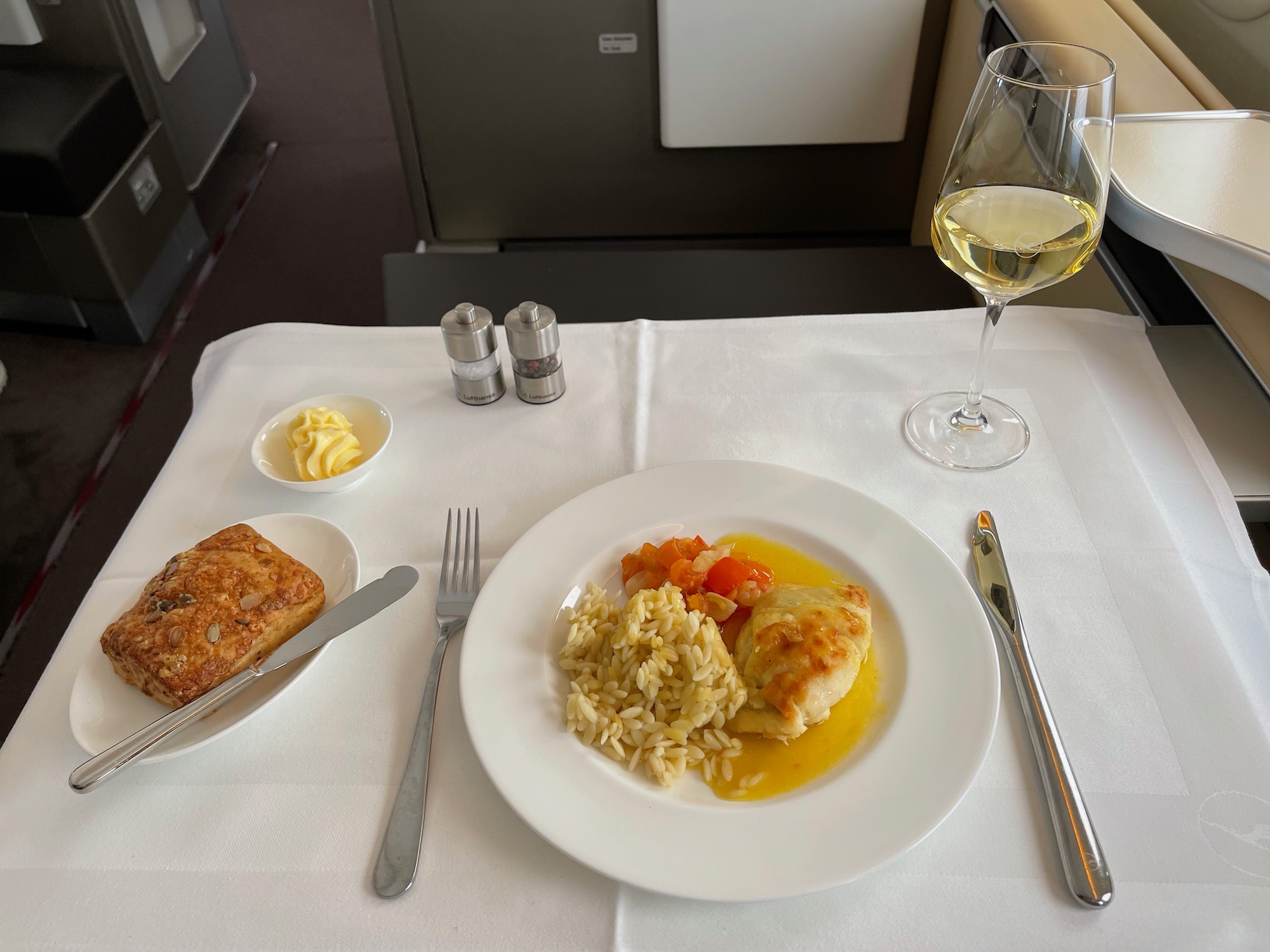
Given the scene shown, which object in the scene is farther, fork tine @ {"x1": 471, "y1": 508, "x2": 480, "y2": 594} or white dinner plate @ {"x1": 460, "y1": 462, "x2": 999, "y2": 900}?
fork tine @ {"x1": 471, "y1": 508, "x2": 480, "y2": 594}

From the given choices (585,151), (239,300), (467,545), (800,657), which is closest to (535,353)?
(467,545)

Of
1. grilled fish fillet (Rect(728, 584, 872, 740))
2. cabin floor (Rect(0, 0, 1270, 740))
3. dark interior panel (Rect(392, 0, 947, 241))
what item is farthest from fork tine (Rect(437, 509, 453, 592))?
dark interior panel (Rect(392, 0, 947, 241))

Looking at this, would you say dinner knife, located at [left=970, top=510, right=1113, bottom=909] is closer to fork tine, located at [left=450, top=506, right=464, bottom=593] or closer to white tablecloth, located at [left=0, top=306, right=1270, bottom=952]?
white tablecloth, located at [left=0, top=306, right=1270, bottom=952]

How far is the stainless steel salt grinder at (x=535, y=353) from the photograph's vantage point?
93cm

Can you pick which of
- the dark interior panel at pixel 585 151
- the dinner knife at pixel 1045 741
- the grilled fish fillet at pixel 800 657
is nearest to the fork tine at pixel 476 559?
the grilled fish fillet at pixel 800 657

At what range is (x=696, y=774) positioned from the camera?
0.65m

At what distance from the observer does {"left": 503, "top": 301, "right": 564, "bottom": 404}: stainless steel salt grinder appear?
93 centimetres

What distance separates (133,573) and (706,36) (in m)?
1.52

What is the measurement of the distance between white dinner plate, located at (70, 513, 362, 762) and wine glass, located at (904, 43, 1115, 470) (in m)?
0.65

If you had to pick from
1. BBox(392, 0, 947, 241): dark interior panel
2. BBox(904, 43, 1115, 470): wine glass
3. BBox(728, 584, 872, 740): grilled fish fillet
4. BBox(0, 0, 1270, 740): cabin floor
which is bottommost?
BBox(0, 0, 1270, 740): cabin floor

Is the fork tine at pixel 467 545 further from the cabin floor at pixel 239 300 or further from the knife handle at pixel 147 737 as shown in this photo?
the cabin floor at pixel 239 300

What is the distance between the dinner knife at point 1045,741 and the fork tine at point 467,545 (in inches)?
18.2

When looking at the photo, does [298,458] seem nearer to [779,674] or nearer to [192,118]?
[779,674]

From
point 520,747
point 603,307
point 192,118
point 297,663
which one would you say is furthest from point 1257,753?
point 192,118
